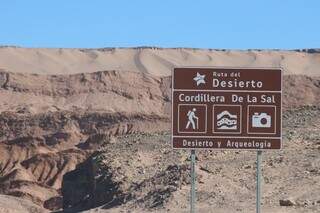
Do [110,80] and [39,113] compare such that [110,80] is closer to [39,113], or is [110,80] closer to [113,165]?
[39,113]

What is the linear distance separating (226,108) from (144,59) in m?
151

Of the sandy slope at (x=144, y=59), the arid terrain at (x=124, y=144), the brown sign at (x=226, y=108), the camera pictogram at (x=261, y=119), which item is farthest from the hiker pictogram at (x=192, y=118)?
the sandy slope at (x=144, y=59)

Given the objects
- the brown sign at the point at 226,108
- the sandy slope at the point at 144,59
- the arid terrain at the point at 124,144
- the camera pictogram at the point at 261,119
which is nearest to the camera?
the brown sign at the point at 226,108

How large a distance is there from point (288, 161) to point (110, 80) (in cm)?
8905

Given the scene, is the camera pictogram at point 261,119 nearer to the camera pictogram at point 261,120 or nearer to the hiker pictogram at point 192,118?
the camera pictogram at point 261,120

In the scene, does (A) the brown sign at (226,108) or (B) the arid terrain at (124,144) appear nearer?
(A) the brown sign at (226,108)

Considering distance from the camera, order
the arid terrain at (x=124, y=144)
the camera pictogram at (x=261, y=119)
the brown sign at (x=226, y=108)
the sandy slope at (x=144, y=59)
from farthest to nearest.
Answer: the sandy slope at (x=144, y=59) < the arid terrain at (x=124, y=144) < the camera pictogram at (x=261, y=119) < the brown sign at (x=226, y=108)

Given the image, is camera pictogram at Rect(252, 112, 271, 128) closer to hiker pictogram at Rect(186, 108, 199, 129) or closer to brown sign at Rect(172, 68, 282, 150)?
brown sign at Rect(172, 68, 282, 150)

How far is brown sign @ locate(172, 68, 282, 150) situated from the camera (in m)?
12.0

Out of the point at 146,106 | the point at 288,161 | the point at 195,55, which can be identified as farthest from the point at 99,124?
the point at 195,55

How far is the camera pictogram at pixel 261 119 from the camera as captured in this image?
12141 millimetres

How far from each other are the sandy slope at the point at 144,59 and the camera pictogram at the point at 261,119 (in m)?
137

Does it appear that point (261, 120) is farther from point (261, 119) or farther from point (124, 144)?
point (124, 144)

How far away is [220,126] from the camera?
12172 millimetres
